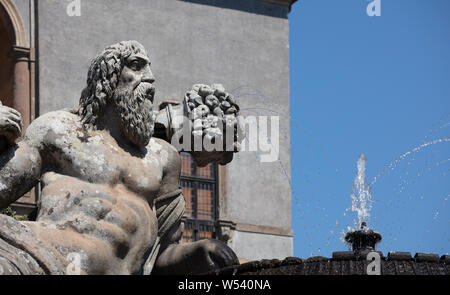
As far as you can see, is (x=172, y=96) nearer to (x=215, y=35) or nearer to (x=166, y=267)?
(x=215, y=35)

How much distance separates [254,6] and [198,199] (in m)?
5.77

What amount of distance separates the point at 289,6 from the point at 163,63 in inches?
171

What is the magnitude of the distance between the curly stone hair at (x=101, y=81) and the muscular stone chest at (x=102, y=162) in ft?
0.38

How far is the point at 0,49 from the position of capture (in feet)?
113

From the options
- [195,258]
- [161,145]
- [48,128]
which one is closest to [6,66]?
[161,145]

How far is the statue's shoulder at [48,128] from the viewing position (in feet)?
25.2

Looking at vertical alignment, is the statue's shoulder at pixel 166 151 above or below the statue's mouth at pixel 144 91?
below

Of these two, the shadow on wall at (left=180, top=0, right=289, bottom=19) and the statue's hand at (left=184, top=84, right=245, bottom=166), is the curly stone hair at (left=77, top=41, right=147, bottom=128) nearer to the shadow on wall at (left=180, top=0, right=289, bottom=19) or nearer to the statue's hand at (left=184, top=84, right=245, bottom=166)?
the statue's hand at (left=184, top=84, right=245, bottom=166)

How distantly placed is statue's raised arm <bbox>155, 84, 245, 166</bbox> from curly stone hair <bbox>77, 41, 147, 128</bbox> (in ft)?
1.48

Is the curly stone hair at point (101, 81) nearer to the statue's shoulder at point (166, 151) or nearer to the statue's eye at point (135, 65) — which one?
the statue's eye at point (135, 65)

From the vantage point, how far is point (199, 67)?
1448 inches

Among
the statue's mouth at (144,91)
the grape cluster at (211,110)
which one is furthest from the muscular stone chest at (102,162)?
the grape cluster at (211,110)

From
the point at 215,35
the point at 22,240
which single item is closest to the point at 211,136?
the point at 22,240

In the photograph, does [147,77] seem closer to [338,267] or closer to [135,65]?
[135,65]
